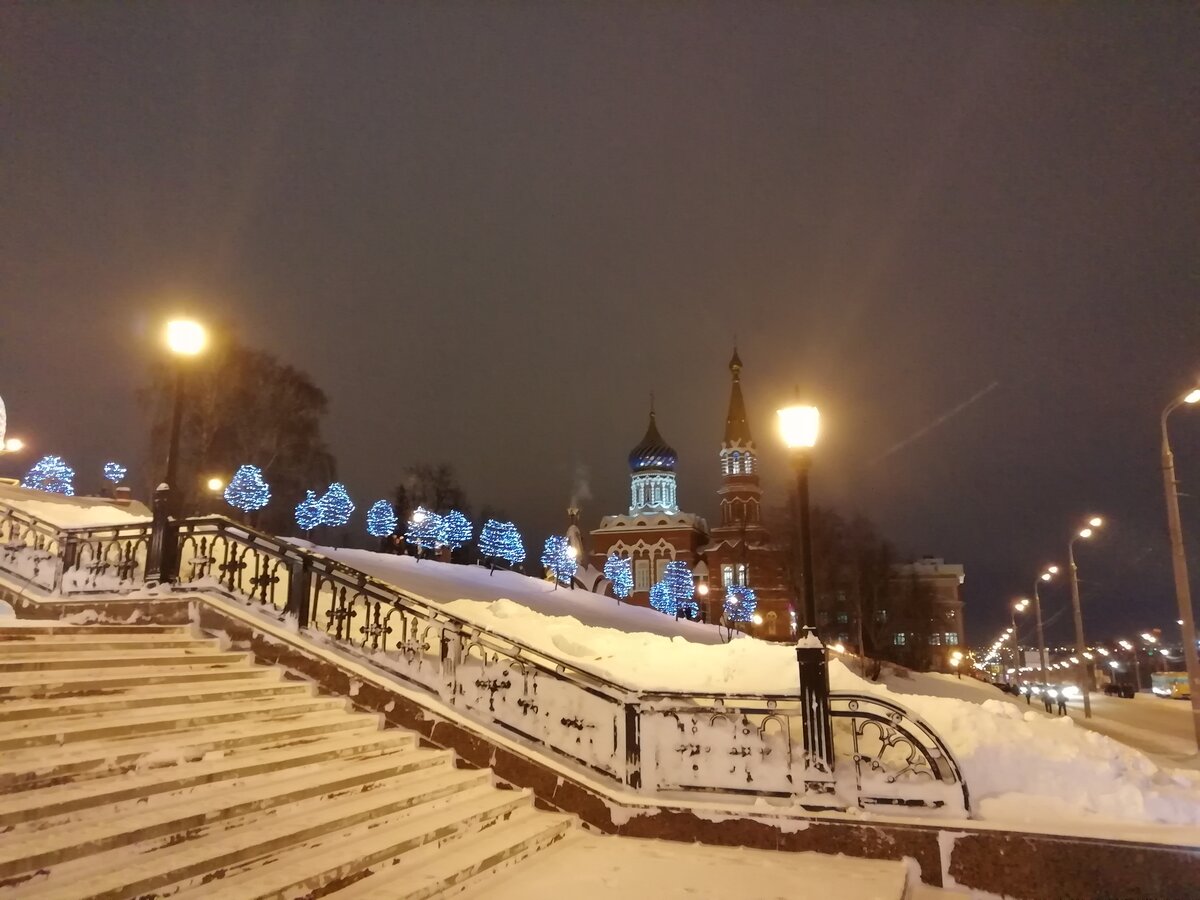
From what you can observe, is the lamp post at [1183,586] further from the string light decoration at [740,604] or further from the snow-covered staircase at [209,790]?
the string light decoration at [740,604]

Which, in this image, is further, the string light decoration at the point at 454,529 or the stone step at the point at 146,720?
the string light decoration at the point at 454,529

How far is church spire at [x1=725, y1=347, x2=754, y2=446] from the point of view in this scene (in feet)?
273

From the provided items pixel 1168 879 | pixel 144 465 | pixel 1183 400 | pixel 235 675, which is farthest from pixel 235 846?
pixel 144 465

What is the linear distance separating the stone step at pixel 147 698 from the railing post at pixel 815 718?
532 cm

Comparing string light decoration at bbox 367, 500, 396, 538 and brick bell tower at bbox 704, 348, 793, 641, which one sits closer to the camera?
string light decoration at bbox 367, 500, 396, 538

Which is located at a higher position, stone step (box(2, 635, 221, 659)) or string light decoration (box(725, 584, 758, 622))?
string light decoration (box(725, 584, 758, 622))

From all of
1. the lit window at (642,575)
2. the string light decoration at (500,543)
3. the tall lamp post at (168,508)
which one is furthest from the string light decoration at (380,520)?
the lit window at (642,575)

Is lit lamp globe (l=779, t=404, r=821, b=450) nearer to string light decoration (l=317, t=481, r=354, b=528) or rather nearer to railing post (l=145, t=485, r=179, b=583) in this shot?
railing post (l=145, t=485, r=179, b=583)

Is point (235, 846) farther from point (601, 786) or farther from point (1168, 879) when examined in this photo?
point (1168, 879)

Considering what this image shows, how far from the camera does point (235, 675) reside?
8695 mm

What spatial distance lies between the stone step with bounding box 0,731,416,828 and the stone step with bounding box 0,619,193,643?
9.91 feet

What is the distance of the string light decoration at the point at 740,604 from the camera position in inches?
2180

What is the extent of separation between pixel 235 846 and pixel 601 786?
3.77m

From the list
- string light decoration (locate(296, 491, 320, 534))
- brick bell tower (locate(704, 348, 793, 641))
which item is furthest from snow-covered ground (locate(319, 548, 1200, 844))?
brick bell tower (locate(704, 348, 793, 641))
